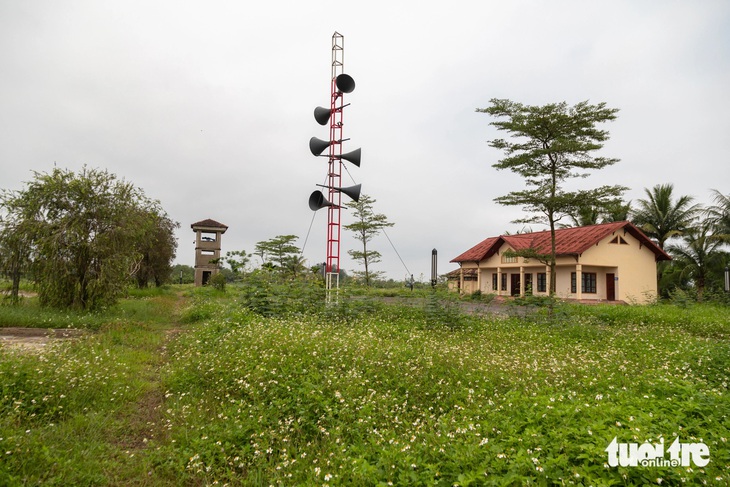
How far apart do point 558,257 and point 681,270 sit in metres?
10.2

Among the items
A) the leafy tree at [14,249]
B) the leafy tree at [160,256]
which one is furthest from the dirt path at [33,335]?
the leafy tree at [160,256]

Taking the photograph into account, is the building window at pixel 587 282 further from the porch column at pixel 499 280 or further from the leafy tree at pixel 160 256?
the leafy tree at pixel 160 256

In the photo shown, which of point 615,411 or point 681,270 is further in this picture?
point 681,270

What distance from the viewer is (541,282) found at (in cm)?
2862

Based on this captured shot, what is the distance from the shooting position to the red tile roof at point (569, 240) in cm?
2536

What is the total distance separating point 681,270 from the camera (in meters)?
29.2

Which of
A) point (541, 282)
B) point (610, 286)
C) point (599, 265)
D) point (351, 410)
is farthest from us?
point (541, 282)

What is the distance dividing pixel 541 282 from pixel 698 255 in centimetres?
970

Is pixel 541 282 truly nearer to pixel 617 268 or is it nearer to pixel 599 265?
pixel 599 265

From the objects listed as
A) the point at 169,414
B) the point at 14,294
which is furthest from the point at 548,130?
the point at 14,294

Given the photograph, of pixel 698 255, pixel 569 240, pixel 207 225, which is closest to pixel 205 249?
pixel 207 225

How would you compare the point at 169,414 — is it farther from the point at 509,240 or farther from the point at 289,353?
the point at 509,240

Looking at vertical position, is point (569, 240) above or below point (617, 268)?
above

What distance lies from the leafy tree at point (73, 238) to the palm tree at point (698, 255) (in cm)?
3064
